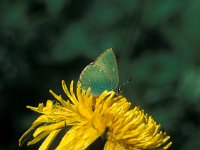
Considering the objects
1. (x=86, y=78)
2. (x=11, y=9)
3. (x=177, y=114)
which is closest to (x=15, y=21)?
(x=11, y=9)

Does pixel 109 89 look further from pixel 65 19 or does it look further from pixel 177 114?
pixel 65 19

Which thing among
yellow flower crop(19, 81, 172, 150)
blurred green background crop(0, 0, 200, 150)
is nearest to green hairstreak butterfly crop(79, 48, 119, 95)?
yellow flower crop(19, 81, 172, 150)

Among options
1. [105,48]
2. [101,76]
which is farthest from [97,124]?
[105,48]

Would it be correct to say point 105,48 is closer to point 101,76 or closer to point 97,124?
point 101,76

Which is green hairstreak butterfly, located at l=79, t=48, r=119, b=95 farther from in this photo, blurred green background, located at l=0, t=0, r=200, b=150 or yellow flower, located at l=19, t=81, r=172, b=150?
blurred green background, located at l=0, t=0, r=200, b=150

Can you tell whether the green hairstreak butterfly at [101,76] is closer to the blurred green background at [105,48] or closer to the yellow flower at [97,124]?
the yellow flower at [97,124]

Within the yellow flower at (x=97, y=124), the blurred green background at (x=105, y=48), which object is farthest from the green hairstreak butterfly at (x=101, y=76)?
the blurred green background at (x=105, y=48)
